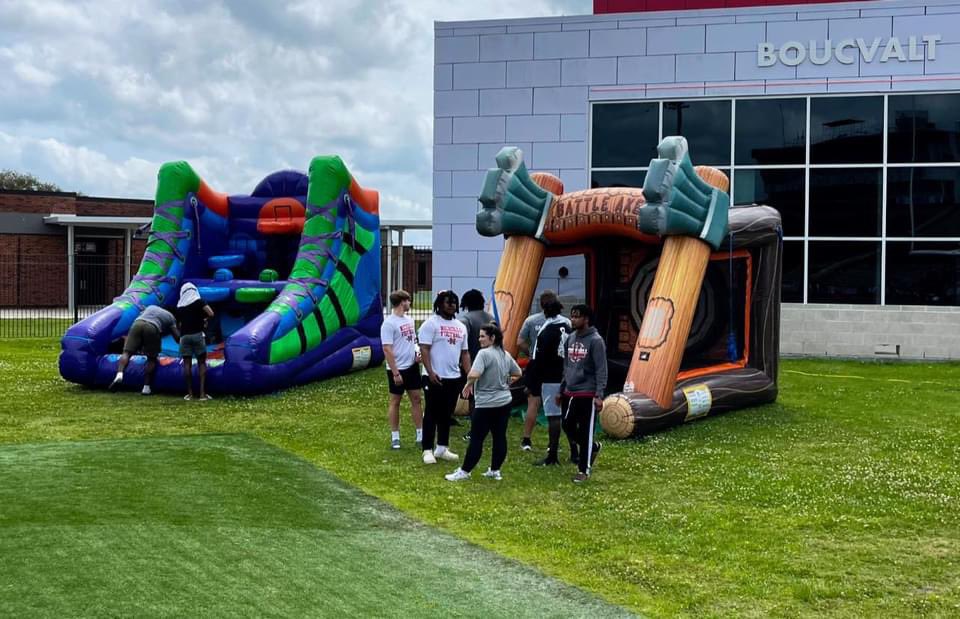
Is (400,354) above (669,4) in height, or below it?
below

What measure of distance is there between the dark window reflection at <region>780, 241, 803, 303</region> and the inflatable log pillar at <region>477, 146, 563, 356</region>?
8.05 metres

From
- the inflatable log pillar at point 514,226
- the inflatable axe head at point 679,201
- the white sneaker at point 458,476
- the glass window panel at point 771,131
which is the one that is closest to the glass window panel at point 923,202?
the glass window panel at point 771,131


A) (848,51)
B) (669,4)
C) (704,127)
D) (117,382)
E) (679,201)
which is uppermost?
(669,4)

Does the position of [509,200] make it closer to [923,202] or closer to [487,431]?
[487,431]

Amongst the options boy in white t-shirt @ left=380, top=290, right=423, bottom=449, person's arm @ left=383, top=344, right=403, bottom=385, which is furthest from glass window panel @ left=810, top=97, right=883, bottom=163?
person's arm @ left=383, top=344, right=403, bottom=385

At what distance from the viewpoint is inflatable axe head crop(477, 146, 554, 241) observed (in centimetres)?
1108

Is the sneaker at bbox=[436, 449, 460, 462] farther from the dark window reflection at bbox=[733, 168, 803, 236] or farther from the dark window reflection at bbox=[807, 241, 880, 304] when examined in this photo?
the dark window reflection at bbox=[807, 241, 880, 304]

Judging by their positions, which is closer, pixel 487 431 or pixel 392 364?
pixel 487 431

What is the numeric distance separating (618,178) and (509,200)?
774cm

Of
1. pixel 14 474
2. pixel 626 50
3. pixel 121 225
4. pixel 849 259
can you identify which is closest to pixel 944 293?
pixel 849 259

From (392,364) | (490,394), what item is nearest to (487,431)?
(490,394)

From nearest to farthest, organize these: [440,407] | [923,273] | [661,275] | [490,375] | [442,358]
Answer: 1. [490,375]
2. [442,358]
3. [440,407]
4. [661,275]
5. [923,273]

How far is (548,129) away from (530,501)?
486 inches

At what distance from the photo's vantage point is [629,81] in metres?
18.4
